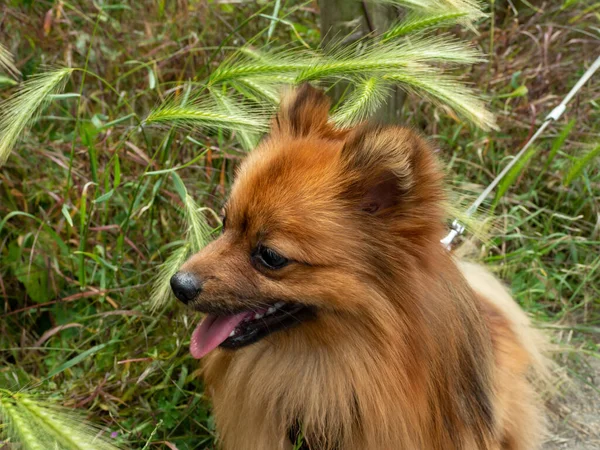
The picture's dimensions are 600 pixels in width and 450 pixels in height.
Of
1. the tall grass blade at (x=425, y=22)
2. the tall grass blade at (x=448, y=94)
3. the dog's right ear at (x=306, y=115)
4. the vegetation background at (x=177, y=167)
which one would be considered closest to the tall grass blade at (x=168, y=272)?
the vegetation background at (x=177, y=167)

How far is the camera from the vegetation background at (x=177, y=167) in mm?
2551

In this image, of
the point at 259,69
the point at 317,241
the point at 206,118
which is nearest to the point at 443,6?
the point at 259,69

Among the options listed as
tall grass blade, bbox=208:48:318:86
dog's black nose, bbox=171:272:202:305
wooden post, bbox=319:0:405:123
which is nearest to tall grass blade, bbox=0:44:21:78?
tall grass blade, bbox=208:48:318:86

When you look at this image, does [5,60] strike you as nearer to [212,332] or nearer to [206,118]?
[206,118]

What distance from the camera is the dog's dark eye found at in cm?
202

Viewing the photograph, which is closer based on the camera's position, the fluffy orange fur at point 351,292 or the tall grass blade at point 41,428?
the tall grass blade at point 41,428

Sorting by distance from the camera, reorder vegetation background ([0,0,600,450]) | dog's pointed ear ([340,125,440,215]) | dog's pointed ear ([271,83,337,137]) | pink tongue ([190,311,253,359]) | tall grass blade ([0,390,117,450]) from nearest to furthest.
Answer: tall grass blade ([0,390,117,450]), dog's pointed ear ([340,125,440,215]), pink tongue ([190,311,253,359]), dog's pointed ear ([271,83,337,137]), vegetation background ([0,0,600,450])

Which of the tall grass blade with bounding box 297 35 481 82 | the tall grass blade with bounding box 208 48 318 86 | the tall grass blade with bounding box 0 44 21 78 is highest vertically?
the tall grass blade with bounding box 0 44 21 78

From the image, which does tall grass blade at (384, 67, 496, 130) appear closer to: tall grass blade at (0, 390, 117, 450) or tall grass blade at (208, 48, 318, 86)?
tall grass blade at (208, 48, 318, 86)

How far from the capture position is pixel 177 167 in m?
2.83

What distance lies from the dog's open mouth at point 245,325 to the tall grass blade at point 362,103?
0.72m

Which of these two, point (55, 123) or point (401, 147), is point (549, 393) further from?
point (55, 123)

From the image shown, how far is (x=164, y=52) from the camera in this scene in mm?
4230

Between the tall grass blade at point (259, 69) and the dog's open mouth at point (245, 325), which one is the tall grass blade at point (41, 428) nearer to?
the dog's open mouth at point (245, 325)
